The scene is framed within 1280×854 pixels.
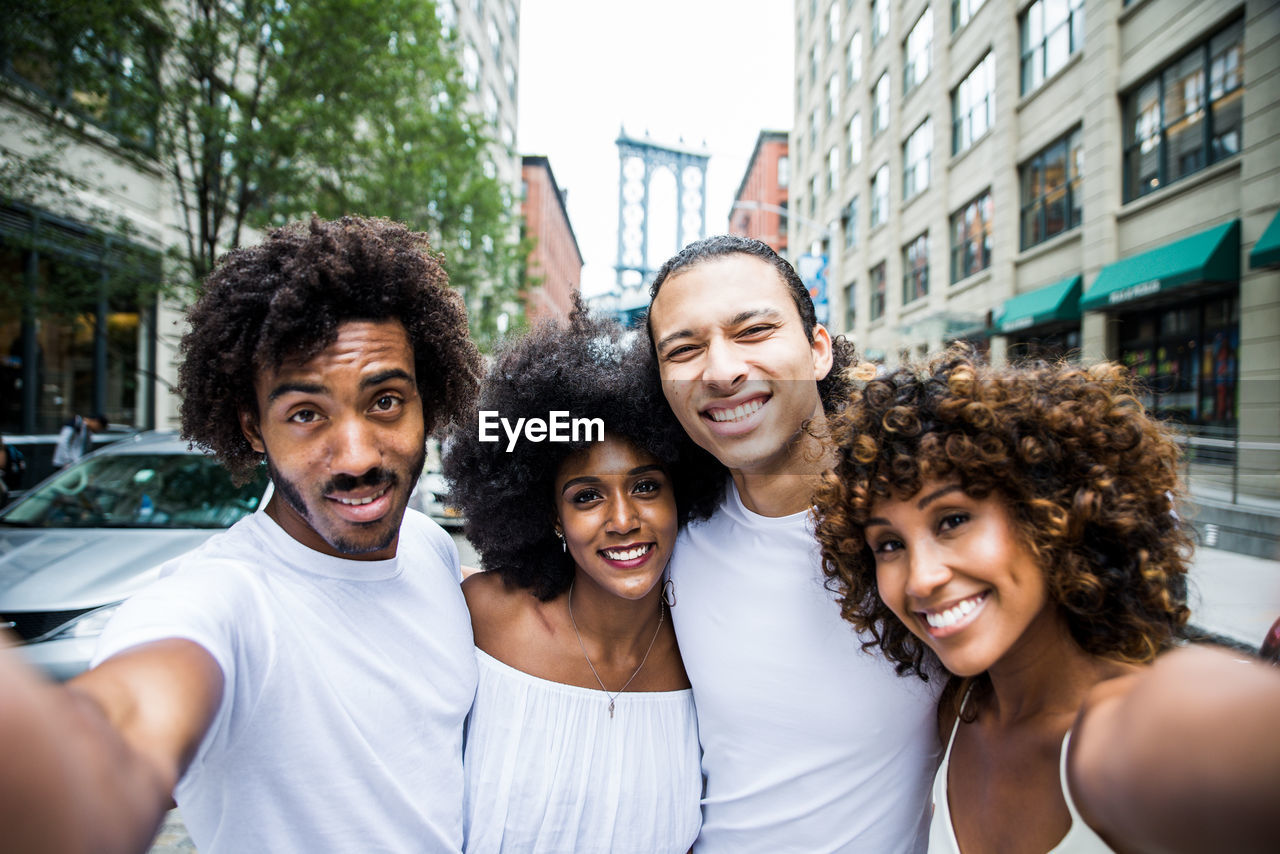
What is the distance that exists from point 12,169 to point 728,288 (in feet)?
33.9

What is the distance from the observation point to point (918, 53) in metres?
21.8

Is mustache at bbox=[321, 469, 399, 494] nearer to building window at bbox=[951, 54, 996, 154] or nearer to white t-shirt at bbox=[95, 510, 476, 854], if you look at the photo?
white t-shirt at bbox=[95, 510, 476, 854]

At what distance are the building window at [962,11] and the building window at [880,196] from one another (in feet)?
20.2

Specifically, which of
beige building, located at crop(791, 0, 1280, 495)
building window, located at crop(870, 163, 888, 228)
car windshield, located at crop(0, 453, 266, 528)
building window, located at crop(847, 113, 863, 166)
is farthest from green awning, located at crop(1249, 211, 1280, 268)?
building window, located at crop(847, 113, 863, 166)

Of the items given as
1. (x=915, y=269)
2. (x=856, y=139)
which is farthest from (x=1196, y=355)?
Answer: (x=856, y=139)

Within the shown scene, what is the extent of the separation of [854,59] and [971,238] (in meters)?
12.2

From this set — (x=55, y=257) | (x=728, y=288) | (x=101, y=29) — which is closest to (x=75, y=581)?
(x=728, y=288)

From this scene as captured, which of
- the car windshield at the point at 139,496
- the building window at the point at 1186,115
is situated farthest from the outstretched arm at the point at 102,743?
the building window at the point at 1186,115

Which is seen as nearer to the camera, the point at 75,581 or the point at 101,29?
the point at 75,581

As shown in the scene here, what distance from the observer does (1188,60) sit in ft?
38.8

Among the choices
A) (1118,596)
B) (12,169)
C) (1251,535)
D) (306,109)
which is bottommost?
(1251,535)

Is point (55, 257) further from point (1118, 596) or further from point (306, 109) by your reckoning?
point (1118, 596)

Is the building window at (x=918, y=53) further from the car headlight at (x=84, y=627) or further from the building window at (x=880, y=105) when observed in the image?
the car headlight at (x=84, y=627)

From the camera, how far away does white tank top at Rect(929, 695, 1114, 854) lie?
1189 millimetres
